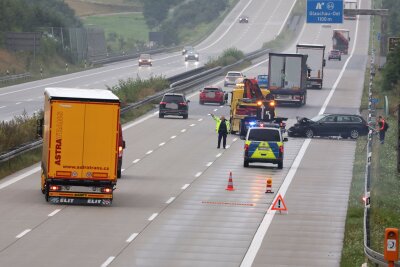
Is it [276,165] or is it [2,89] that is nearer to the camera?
[276,165]

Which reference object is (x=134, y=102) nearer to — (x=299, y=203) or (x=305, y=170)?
(x=305, y=170)

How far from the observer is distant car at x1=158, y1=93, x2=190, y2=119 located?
68188mm

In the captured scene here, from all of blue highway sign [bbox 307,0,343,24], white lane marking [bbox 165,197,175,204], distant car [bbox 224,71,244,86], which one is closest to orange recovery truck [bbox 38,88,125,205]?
white lane marking [bbox 165,197,175,204]

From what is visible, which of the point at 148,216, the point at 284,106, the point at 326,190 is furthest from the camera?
the point at 284,106

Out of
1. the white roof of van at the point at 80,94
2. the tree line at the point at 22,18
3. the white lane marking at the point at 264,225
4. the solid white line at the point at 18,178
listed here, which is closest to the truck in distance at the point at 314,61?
the tree line at the point at 22,18

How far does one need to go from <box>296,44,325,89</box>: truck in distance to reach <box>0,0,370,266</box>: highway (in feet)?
102

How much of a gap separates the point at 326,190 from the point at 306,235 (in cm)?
1012

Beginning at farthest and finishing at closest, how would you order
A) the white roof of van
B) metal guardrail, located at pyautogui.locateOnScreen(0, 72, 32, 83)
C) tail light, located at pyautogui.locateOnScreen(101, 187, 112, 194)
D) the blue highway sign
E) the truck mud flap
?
metal guardrail, located at pyautogui.locateOnScreen(0, 72, 32, 83)
the blue highway sign
the truck mud flap
tail light, located at pyautogui.locateOnScreen(101, 187, 112, 194)
the white roof of van

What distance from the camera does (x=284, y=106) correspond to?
79.2 metres

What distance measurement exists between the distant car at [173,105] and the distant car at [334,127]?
31.8 ft

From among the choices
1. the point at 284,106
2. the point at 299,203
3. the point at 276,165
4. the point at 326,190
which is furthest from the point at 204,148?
the point at 284,106

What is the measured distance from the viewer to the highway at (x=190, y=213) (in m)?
26.4

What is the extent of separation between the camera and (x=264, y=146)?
45438 millimetres

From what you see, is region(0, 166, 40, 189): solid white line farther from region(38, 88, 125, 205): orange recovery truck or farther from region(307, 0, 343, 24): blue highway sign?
region(307, 0, 343, 24): blue highway sign
